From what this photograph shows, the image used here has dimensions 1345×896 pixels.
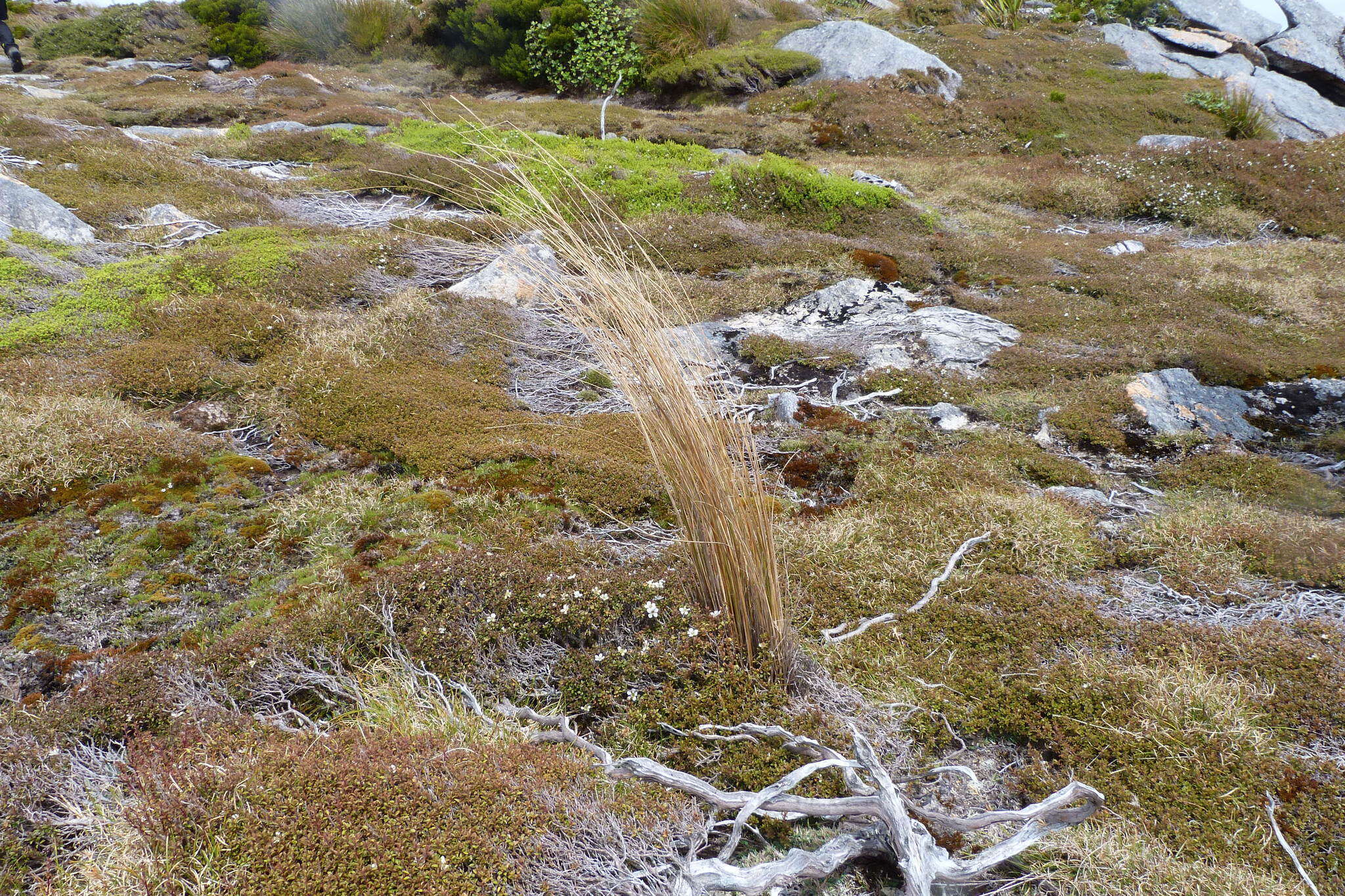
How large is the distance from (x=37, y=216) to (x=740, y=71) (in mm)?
20383

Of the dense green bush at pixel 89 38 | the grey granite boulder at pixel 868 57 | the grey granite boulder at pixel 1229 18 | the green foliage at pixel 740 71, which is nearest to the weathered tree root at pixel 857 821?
the grey granite boulder at pixel 868 57

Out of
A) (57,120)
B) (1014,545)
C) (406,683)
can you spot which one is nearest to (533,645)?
(406,683)

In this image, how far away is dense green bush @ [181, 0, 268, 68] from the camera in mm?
29500

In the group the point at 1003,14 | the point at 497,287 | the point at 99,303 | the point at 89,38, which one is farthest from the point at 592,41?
the point at 89,38

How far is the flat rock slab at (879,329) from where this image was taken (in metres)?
8.97

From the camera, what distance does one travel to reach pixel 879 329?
9.61 meters

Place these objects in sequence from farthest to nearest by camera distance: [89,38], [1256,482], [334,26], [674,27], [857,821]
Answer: [334,26] → [89,38] → [674,27] → [1256,482] → [857,821]

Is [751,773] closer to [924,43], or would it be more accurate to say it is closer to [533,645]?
[533,645]

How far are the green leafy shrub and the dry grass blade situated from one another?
2468 centimetres

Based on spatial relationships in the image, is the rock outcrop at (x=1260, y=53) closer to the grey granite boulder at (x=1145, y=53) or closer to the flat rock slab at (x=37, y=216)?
the grey granite boulder at (x=1145, y=53)

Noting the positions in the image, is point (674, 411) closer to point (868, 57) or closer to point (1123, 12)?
point (868, 57)

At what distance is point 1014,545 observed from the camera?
5.16 m

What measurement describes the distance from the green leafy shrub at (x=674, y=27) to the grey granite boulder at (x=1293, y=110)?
55.1ft

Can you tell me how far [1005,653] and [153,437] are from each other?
6.43m
